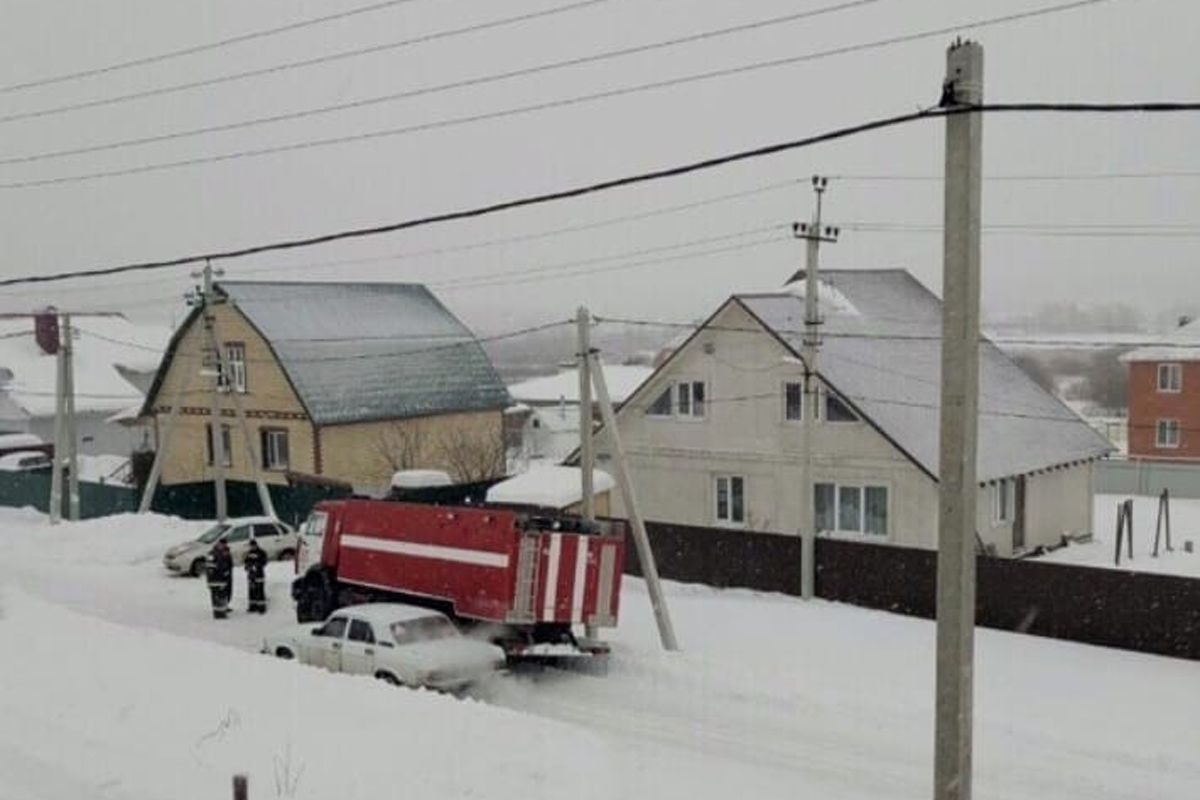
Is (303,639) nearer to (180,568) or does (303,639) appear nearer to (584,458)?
(584,458)

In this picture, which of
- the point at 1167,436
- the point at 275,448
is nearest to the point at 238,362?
the point at 275,448

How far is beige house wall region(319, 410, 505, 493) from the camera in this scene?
4375cm

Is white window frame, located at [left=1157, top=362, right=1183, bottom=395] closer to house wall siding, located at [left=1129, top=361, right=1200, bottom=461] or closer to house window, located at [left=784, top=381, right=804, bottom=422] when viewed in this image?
house wall siding, located at [left=1129, top=361, right=1200, bottom=461]

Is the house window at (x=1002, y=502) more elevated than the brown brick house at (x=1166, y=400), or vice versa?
the brown brick house at (x=1166, y=400)

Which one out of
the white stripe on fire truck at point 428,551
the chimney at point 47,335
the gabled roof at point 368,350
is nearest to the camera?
the white stripe on fire truck at point 428,551

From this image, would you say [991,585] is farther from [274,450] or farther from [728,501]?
[274,450]

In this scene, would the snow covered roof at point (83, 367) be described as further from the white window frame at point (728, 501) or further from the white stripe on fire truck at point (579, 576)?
the white stripe on fire truck at point (579, 576)

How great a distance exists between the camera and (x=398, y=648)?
16578mm

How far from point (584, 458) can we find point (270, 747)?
10252 millimetres

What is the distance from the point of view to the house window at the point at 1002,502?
31.9 meters

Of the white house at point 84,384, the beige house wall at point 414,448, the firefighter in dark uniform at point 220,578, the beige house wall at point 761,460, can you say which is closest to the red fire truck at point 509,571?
the firefighter in dark uniform at point 220,578

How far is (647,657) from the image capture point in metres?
19.1

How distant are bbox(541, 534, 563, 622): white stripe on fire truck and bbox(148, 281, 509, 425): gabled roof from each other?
2588 centimetres

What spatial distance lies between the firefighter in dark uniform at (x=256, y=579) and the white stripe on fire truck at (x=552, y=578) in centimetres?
732
